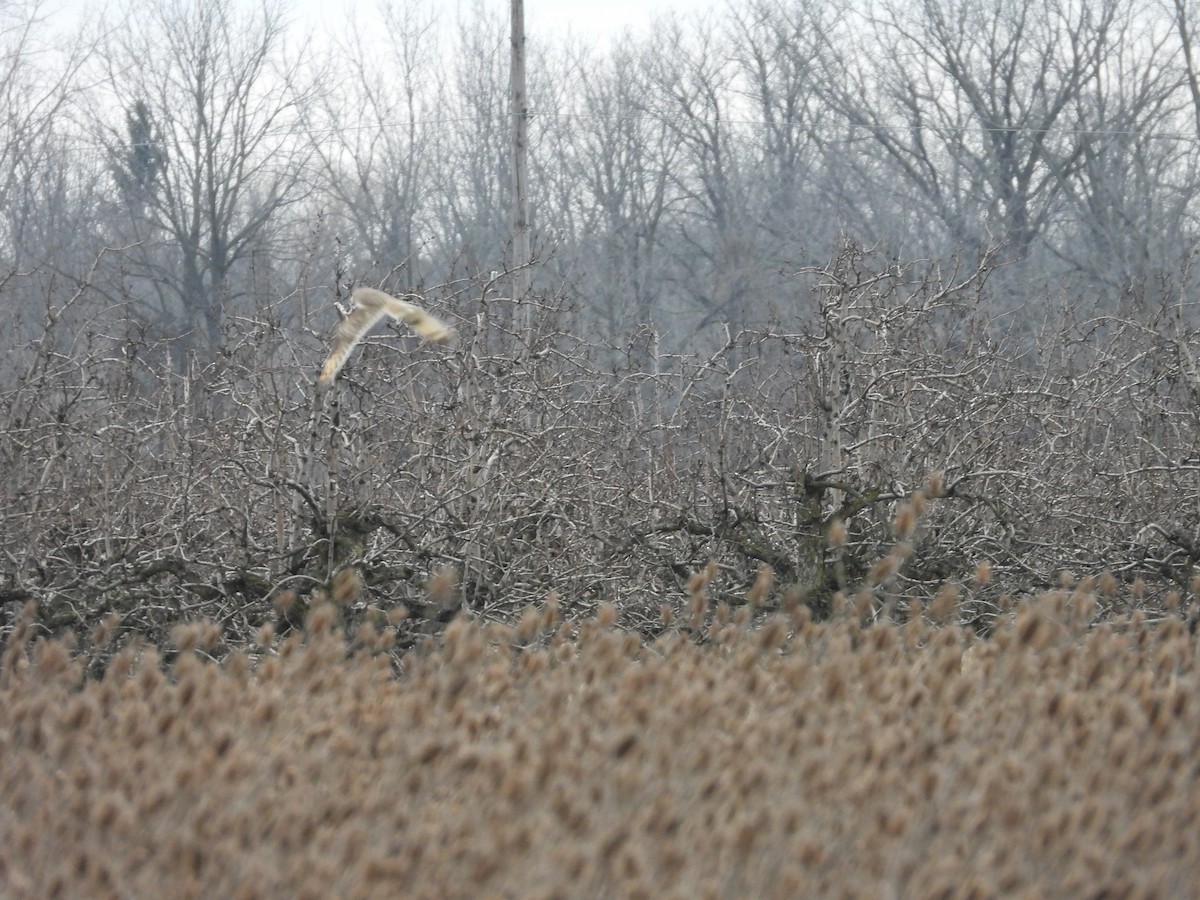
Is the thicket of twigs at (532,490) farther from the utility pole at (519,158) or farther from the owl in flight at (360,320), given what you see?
the utility pole at (519,158)

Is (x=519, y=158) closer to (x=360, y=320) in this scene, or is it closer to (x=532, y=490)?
(x=532, y=490)

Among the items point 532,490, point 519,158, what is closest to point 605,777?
point 532,490

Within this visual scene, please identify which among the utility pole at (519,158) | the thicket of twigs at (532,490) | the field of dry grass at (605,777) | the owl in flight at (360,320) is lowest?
the field of dry grass at (605,777)

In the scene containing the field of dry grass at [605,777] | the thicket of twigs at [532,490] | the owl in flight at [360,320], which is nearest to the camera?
the field of dry grass at [605,777]

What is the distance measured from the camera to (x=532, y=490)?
1011 cm

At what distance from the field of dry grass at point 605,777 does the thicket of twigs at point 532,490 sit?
13.0 ft

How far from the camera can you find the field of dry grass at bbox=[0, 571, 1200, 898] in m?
3.11

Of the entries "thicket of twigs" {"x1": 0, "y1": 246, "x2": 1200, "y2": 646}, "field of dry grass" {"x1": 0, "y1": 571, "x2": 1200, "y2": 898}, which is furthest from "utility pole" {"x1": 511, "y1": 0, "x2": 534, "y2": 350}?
"field of dry grass" {"x1": 0, "y1": 571, "x2": 1200, "y2": 898}

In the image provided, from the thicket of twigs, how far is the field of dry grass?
3.97 m

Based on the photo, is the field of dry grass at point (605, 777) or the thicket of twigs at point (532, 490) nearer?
the field of dry grass at point (605, 777)

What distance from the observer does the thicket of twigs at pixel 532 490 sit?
29.4 feet

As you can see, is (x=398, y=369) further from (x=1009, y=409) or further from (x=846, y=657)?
(x=846, y=657)

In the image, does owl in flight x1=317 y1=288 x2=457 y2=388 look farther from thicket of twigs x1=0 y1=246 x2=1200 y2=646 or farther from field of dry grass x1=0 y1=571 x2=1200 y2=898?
field of dry grass x1=0 y1=571 x2=1200 y2=898

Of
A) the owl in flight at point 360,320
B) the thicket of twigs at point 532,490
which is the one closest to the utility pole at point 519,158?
the thicket of twigs at point 532,490
